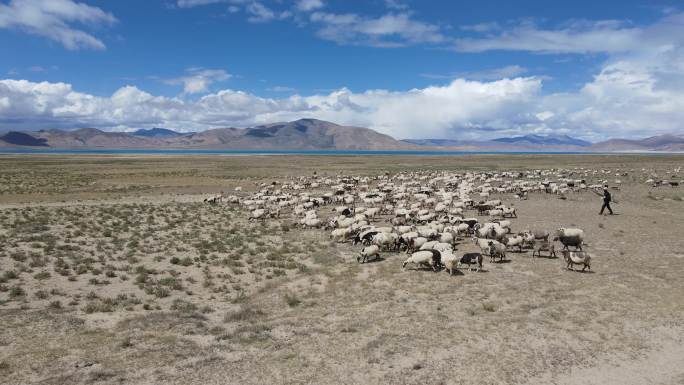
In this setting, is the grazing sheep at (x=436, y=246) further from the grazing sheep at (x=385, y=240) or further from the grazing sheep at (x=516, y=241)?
the grazing sheep at (x=516, y=241)

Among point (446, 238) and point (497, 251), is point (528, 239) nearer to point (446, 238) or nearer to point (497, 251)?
point (497, 251)

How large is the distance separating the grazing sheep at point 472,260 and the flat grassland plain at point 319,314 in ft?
1.52

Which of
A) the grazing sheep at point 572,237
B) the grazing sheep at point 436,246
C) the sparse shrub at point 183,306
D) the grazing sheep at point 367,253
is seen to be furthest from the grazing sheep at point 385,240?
the sparse shrub at point 183,306

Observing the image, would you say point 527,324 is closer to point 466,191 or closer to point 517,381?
point 517,381

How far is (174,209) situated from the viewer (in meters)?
33.6

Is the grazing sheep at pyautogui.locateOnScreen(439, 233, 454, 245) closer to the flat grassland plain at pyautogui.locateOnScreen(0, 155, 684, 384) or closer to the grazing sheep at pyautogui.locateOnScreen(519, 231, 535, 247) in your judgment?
the flat grassland plain at pyautogui.locateOnScreen(0, 155, 684, 384)

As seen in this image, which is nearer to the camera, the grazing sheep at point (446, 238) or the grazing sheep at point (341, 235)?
the grazing sheep at point (446, 238)

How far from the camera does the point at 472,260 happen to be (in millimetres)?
16922

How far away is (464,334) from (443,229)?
459 inches

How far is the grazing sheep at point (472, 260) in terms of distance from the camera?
16141 mm

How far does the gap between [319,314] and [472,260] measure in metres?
7.71

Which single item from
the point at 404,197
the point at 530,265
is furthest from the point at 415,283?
the point at 404,197

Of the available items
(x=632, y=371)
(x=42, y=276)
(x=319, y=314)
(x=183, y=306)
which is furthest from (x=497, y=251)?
(x=42, y=276)

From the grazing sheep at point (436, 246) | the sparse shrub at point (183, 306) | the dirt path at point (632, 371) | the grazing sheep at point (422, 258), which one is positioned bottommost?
the sparse shrub at point (183, 306)
